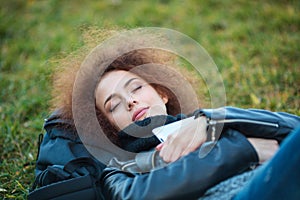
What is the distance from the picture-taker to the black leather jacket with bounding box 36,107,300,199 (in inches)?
69.4

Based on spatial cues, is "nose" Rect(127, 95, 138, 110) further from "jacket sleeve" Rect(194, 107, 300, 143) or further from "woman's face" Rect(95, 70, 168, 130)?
"jacket sleeve" Rect(194, 107, 300, 143)

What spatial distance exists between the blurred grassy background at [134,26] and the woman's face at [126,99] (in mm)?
481

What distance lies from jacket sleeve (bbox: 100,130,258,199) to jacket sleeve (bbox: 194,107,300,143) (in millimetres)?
42

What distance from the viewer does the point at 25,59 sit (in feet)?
14.7

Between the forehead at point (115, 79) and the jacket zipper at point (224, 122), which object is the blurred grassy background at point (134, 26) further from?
the jacket zipper at point (224, 122)

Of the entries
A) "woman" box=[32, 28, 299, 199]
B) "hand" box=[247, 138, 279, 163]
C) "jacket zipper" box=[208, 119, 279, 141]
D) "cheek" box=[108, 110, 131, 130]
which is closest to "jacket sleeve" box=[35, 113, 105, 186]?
"woman" box=[32, 28, 299, 199]

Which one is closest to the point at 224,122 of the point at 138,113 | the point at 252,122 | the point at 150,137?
the point at 252,122

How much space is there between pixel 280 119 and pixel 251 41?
2633mm

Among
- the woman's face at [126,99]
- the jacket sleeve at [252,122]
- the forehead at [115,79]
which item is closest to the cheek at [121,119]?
the woman's face at [126,99]

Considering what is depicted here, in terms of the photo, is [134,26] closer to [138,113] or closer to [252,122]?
[138,113]

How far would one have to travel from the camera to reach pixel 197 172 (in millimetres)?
1771

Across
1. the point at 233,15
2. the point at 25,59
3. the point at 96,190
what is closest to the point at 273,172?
the point at 96,190

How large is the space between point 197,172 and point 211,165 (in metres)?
0.06

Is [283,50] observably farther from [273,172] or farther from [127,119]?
[273,172]
